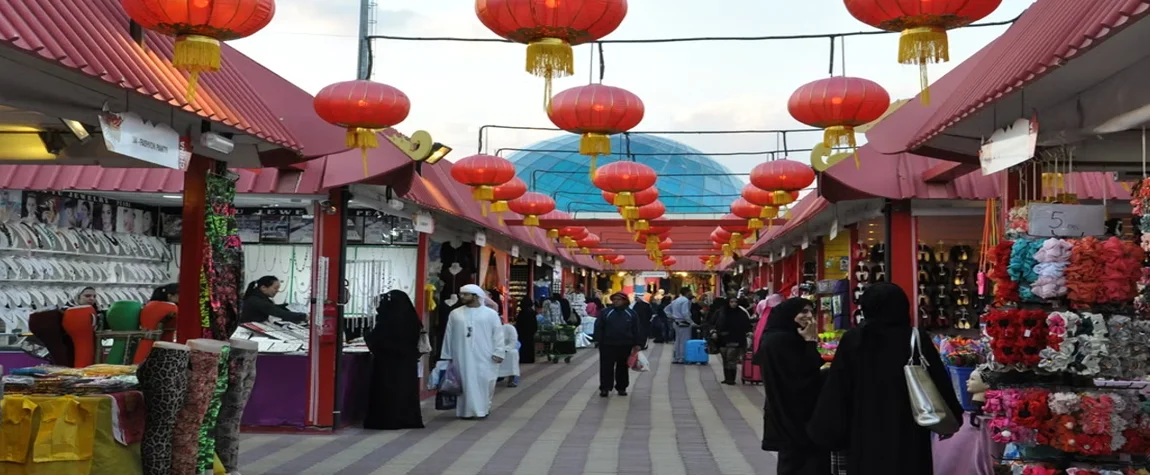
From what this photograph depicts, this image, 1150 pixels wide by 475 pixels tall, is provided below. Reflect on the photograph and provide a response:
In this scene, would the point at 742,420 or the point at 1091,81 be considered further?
the point at 742,420

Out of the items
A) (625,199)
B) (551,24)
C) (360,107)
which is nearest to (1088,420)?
(551,24)

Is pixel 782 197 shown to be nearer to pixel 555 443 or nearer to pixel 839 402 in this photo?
pixel 555 443

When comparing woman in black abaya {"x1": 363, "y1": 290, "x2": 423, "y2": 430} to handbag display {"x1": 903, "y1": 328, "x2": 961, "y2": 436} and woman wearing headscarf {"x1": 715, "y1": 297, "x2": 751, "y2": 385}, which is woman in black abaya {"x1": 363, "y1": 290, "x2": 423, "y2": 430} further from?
woman wearing headscarf {"x1": 715, "y1": 297, "x2": 751, "y2": 385}

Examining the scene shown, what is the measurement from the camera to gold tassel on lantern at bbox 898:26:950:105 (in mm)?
6336

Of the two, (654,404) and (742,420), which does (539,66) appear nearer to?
(742,420)

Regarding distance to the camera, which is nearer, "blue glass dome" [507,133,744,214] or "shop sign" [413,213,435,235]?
"shop sign" [413,213,435,235]

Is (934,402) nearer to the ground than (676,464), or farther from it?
farther from it

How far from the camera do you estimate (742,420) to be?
1272 cm

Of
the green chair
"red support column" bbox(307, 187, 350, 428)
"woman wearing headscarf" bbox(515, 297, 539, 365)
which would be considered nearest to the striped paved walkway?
"red support column" bbox(307, 187, 350, 428)

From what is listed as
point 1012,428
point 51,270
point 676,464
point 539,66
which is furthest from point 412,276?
point 1012,428

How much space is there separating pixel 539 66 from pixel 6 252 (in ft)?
22.4

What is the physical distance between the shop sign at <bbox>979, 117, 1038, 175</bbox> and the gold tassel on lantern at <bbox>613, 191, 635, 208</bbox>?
7.03 meters

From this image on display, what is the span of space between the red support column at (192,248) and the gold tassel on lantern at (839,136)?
4.72 metres

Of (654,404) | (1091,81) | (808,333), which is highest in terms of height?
(1091,81)
